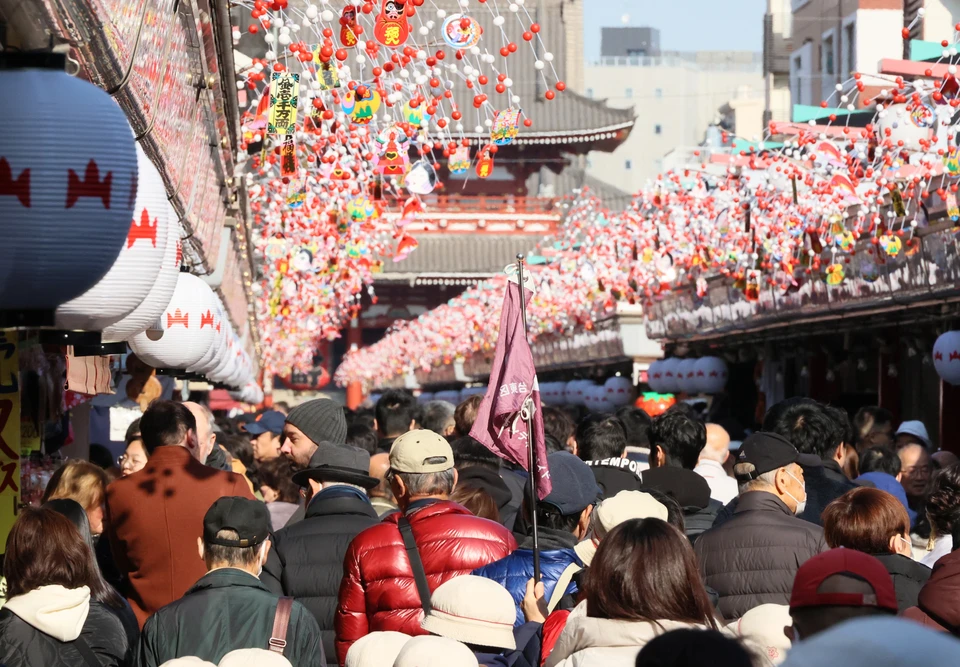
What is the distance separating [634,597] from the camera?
134 inches

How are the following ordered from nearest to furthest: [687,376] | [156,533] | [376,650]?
[376,650] → [156,533] → [687,376]

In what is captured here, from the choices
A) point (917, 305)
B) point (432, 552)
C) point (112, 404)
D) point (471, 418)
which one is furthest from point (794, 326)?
point (432, 552)

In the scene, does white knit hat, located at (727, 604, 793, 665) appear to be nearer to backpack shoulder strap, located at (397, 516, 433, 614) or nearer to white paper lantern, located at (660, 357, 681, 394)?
backpack shoulder strap, located at (397, 516, 433, 614)

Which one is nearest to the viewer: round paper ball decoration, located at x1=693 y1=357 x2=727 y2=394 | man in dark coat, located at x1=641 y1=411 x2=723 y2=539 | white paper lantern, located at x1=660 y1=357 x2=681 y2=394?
man in dark coat, located at x1=641 y1=411 x2=723 y2=539

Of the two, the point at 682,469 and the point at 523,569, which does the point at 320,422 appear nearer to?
the point at 682,469

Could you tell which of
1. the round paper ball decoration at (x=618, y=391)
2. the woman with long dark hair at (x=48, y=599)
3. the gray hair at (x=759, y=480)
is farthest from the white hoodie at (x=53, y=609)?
the round paper ball decoration at (x=618, y=391)

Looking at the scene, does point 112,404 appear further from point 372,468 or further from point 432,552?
point 432,552

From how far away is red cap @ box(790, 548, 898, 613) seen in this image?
10.1ft

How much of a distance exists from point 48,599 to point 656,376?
18136mm

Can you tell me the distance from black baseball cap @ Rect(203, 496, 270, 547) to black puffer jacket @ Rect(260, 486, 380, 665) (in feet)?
3.42

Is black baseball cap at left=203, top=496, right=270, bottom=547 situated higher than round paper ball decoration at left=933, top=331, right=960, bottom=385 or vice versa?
black baseball cap at left=203, top=496, right=270, bottom=547

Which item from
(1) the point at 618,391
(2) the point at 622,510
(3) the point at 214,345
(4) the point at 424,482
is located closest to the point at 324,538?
(4) the point at 424,482

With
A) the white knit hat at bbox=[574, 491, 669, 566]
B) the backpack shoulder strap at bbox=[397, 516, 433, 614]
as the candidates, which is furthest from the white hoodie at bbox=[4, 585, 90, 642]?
the white knit hat at bbox=[574, 491, 669, 566]

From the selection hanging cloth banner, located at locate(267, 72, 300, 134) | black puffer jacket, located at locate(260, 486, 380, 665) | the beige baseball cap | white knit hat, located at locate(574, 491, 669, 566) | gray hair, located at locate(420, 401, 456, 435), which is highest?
hanging cloth banner, located at locate(267, 72, 300, 134)
